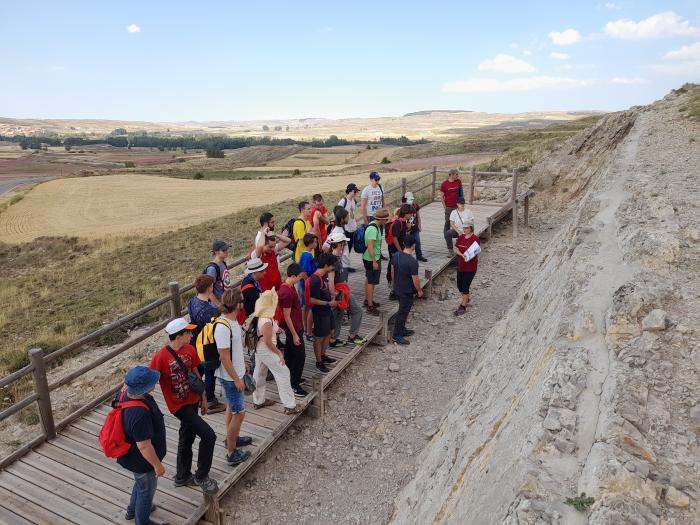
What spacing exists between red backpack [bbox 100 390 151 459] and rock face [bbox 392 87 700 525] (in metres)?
2.44

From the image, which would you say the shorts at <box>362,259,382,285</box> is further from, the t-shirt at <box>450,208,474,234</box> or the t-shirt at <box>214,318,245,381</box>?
the t-shirt at <box>214,318,245,381</box>

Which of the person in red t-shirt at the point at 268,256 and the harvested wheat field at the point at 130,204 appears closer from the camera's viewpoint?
the person in red t-shirt at the point at 268,256

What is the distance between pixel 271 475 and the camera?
573 centimetres

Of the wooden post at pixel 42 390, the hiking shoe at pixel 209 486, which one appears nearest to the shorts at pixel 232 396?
the hiking shoe at pixel 209 486

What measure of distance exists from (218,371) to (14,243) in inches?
1086

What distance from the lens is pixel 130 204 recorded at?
125ft

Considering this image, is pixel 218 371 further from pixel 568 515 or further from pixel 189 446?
pixel 568 515

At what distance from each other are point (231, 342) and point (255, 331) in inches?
33.7

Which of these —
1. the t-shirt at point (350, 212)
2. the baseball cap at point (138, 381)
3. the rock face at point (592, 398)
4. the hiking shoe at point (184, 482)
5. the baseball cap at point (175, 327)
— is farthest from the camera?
the t-shirt at point (350, 212)

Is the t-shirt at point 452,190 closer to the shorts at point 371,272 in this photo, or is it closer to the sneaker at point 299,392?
the shorts at point 371,272

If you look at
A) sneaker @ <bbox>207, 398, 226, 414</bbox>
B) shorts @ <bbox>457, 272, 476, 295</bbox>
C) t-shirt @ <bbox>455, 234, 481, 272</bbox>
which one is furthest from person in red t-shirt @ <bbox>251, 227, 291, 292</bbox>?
shorts @ <bbox>457, 272, 476, 295</bbox>

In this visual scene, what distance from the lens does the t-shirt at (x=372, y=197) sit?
9969 millimetres

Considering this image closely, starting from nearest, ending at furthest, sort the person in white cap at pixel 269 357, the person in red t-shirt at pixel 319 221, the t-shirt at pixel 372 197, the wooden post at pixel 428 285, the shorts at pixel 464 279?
the person in white cap at pixel 269 357, the person in red t-shirt at pixel 319 221, the shorts at pixel 464 279, the t-shirt at pixel 372 197, the wooden post at pixel 428 285

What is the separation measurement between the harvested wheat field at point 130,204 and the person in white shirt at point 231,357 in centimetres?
2334
